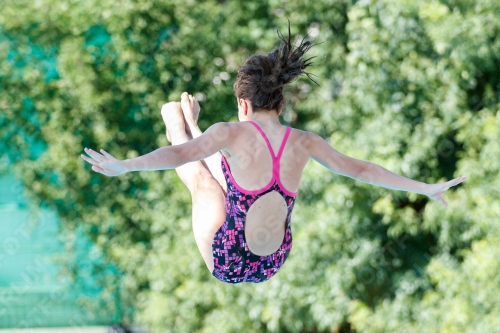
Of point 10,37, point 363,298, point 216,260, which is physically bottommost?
point 363,298

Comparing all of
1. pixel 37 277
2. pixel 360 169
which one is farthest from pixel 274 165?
pixel 37 277

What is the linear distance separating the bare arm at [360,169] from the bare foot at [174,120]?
2.25 ft

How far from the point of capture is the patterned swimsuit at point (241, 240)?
9.33 feet

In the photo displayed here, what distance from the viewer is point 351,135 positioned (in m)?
6.10

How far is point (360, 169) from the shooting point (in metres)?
2.88

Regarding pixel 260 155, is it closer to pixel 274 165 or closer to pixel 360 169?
pixel 274 165

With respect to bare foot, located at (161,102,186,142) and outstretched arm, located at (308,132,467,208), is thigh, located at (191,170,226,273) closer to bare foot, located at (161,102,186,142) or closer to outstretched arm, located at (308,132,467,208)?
bare foot, located at (161,102,186,142)

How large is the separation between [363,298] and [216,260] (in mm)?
3168

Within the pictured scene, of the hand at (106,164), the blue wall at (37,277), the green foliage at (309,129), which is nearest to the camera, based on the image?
the hand at (106,164)

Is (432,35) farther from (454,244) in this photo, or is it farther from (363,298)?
(363,298)

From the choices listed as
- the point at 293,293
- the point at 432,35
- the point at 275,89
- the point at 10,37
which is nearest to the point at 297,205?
the point at 293,293

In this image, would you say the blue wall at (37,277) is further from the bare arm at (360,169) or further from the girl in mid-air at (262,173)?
the bare arm at (360,169)

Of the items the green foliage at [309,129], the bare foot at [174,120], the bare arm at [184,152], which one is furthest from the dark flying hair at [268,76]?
the green foliage at [309,129]

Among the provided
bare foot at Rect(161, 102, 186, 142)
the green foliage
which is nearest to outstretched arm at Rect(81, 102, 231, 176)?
bare foot at Rect(161, 102, 186, 142)
